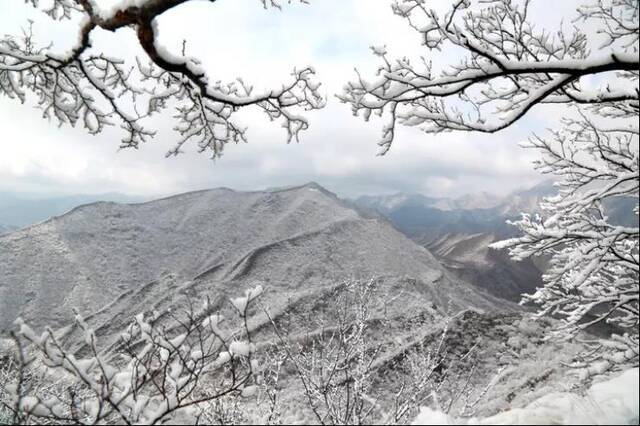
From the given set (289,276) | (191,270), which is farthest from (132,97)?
(191,270)

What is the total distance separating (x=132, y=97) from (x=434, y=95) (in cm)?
476

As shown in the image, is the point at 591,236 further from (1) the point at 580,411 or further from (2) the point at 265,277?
(2) the point at 265,277

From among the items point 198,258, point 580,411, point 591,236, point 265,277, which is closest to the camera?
point 580,411

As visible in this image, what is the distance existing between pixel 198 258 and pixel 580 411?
47034 millimetres

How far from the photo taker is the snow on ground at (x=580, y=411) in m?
2.22

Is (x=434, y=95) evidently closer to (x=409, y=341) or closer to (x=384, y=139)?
(x=384, y=139)

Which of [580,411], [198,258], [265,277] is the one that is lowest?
[198,258]

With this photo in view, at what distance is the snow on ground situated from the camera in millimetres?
2223

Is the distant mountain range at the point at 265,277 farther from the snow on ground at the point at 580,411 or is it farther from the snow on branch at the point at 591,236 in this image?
the snow on ground at the point at 580,411

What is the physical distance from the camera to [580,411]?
7.55 ft

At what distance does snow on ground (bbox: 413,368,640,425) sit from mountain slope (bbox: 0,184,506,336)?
19.1m

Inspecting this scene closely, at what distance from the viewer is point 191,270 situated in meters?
43.5

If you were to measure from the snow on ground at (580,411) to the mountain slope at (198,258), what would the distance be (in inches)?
752

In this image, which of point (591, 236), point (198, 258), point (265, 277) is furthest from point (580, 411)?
point (198, 258)
